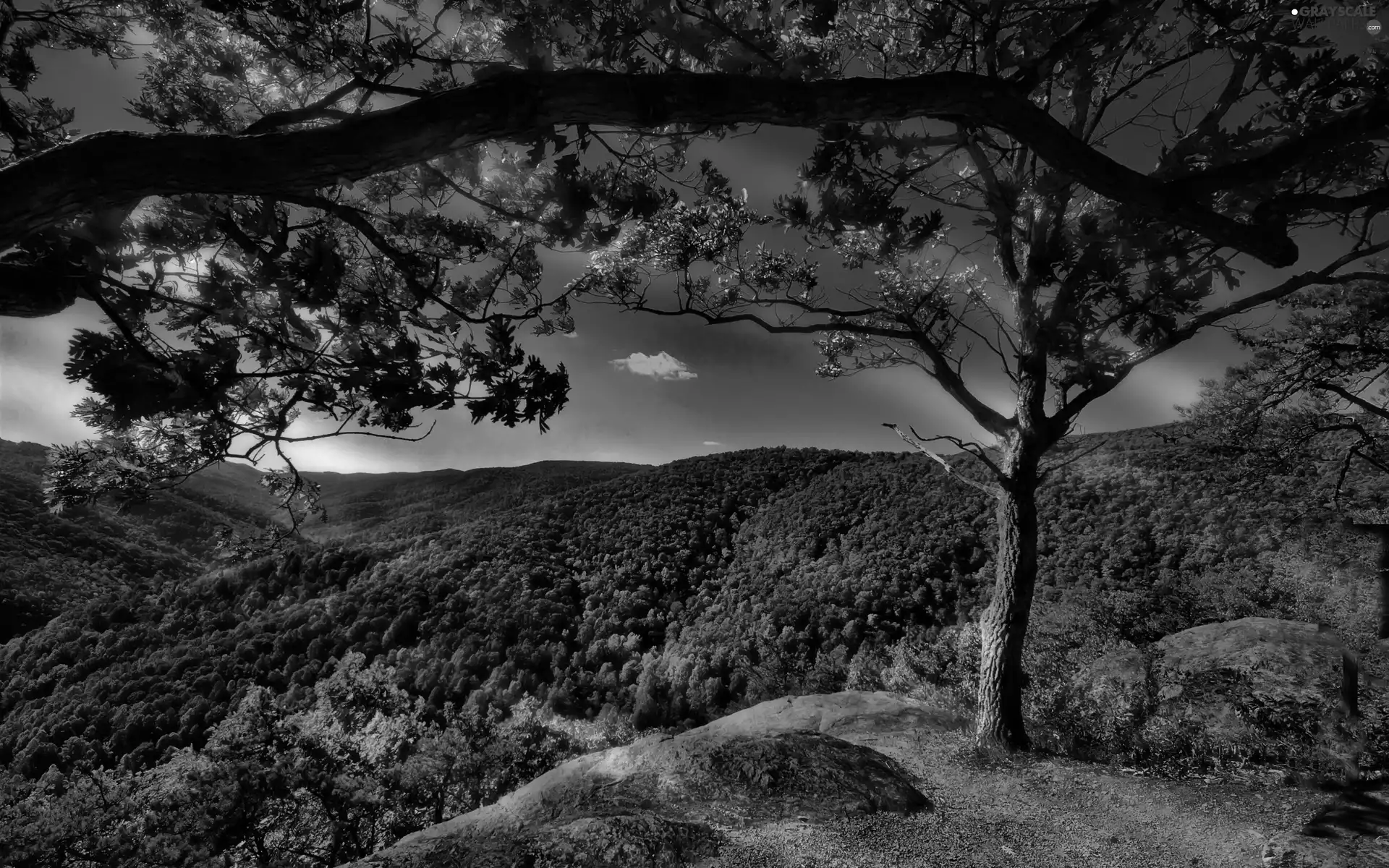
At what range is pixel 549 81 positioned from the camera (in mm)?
1440

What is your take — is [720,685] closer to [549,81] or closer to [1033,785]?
[1033,785]

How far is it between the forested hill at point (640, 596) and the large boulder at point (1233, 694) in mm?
8940

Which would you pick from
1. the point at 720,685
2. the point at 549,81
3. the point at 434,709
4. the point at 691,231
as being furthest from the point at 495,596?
the point at 549,81

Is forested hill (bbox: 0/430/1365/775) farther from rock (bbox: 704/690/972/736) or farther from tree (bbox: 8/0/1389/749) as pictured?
tree (bbox: 8/0/1389/749)

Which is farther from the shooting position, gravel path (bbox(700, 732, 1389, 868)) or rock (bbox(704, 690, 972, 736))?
rock (bbox(704, 690, 972, 736))

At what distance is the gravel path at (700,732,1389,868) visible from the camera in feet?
8.84

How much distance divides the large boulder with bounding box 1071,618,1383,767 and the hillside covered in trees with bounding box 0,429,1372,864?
5078 mm

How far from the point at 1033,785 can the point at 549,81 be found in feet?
16.4

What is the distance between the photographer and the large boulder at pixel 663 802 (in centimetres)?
257

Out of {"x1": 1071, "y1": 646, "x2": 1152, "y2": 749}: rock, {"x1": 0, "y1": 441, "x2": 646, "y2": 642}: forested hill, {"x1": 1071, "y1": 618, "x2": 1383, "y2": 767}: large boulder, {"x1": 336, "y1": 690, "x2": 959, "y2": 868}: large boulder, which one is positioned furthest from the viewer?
{"x1": 0, "y1": 441, "x2": 646, "y2": 642}: forested hill

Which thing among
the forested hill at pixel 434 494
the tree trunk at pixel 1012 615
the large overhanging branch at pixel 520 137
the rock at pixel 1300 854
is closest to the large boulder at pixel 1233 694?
the tree trunk at pixel 1012 615

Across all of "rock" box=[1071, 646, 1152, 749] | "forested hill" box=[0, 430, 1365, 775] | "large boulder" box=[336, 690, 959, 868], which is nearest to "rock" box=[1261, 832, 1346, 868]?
"large boulder" box=[336, 690, 959, 868]

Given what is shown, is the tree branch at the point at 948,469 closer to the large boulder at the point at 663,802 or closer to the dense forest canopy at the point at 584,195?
the dense forest canopy at the point at 584,195

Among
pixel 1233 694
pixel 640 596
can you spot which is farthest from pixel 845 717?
pixel 640 596
